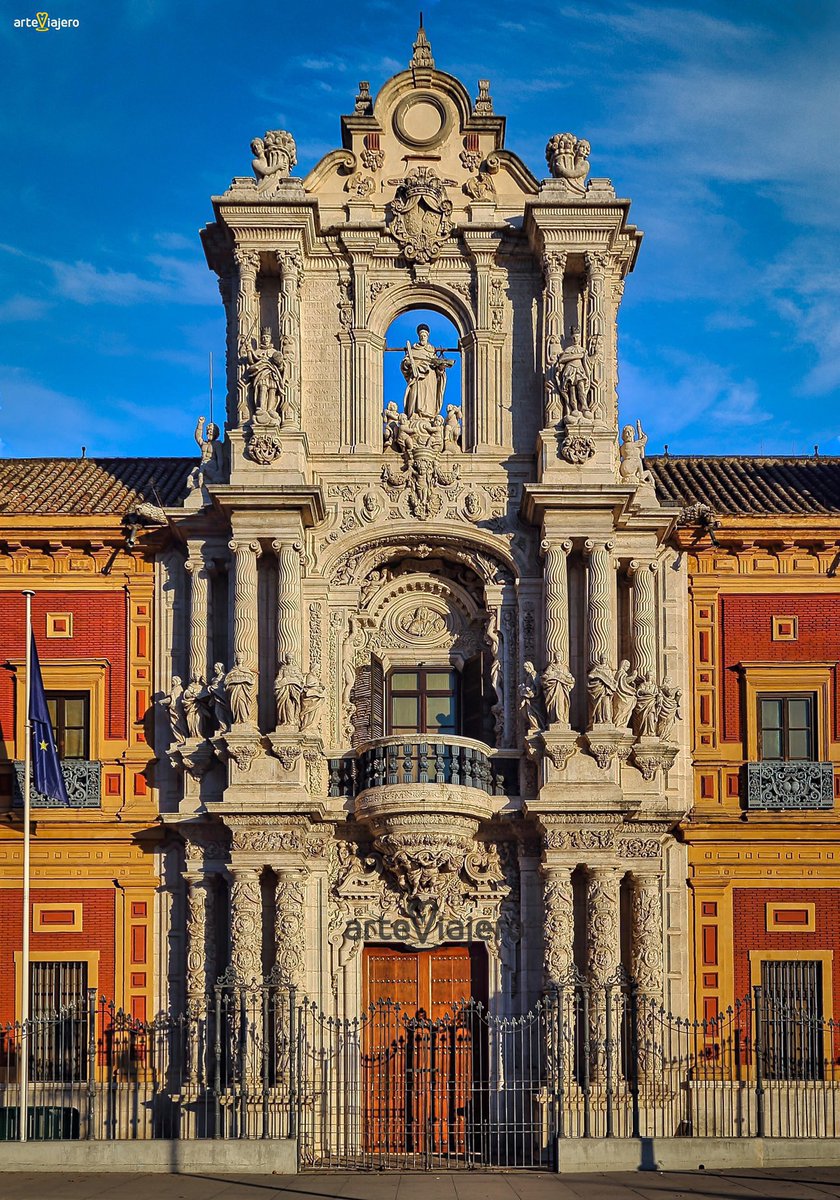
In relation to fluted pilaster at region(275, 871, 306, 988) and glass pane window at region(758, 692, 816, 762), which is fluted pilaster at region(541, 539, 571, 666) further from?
fluted pilaster at region(275, 871, 306, 988)

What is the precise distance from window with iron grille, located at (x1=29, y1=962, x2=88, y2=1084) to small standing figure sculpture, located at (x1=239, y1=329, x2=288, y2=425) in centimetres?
Answer: 1024

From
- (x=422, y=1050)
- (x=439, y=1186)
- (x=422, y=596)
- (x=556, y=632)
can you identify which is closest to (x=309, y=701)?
(x=422, y=596)

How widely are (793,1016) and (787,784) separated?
4059 millimetres

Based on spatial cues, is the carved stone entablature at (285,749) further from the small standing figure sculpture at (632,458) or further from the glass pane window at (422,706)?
the small standing figure sculpture at (632,458)

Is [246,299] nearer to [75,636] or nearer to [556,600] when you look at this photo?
[75,636]

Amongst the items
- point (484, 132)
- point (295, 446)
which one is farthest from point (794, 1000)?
point (484, 132)

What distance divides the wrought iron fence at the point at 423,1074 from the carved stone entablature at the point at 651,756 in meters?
3.79

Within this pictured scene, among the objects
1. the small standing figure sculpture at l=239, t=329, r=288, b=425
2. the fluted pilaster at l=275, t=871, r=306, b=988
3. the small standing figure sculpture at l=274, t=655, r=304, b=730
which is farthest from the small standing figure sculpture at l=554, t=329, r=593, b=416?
the fluted pilaster at l=275, t=871, r=306, b=988

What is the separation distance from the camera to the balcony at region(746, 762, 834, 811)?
1385 inches

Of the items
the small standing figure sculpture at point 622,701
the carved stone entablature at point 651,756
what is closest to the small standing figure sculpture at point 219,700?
the small standing figure sculpture at point 622,701

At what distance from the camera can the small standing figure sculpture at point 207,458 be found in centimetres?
3569

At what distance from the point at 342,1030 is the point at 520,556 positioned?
8928 millimetres

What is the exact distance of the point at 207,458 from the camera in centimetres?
3581

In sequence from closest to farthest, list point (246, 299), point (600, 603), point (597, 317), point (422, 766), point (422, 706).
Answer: point (422, 766), point (600, 603), point (597, 317), point (246, 299), point (422, 706)
